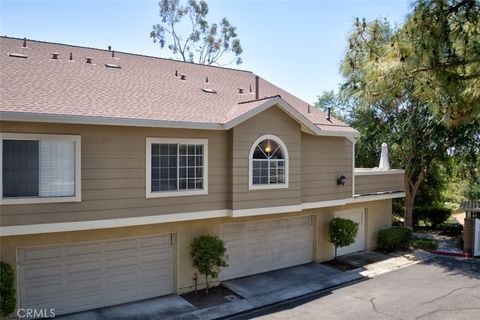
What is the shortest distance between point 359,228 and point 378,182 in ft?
6.84

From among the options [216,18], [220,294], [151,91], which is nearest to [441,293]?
[220,294]

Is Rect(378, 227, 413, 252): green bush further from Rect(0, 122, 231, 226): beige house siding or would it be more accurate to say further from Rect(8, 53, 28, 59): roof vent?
Rect(8, 53, 28, 59): roof vent

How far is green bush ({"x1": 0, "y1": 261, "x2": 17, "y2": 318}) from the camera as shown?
27.9ft

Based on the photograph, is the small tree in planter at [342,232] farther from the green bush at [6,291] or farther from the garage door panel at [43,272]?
the green bush at [6,291]

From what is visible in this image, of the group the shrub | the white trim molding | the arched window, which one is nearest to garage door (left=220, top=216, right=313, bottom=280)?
the white trim molding

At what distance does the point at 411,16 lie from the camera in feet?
24.6

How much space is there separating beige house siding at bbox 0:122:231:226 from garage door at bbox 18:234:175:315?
1.07 metres

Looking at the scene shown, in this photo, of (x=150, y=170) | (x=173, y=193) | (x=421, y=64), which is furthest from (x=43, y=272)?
(x=421, y=64)

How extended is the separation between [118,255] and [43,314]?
6.98ft

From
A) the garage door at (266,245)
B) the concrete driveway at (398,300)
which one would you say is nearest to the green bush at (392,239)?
the concrete driveway at (398,300)

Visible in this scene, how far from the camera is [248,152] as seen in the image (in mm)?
11781

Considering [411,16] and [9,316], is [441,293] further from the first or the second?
[9,316]

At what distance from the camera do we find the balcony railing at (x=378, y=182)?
15859 millimetres

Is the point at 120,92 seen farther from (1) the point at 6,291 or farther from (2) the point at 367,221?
(2) the point at 367,221
